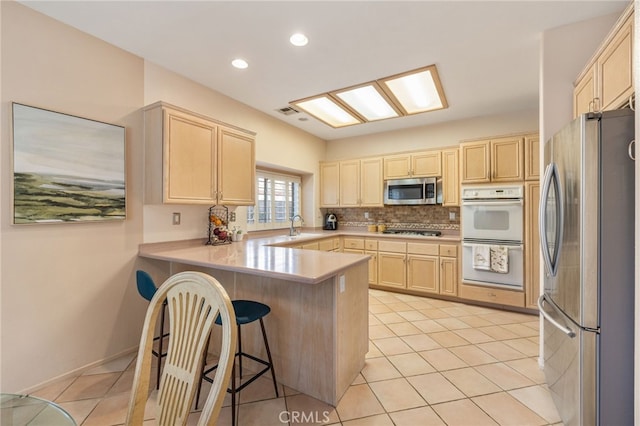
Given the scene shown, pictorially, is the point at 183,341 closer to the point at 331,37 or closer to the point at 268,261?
the point at 268,261

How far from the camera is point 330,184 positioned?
5289mm

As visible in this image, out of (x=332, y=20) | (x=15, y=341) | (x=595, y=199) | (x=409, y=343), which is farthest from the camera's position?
(x=409, y=343)

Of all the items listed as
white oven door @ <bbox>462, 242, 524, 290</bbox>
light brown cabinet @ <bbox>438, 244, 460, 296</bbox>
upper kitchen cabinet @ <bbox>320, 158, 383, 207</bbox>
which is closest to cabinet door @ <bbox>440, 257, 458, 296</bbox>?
light brown cabinet @ <bbox>438, 244, 460, 296</bbox>

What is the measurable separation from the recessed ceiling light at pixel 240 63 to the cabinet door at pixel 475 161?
116 inches

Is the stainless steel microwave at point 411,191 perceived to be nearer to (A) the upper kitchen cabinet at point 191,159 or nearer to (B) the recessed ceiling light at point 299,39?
(A) the upper kitchen cabinet at point 191,159

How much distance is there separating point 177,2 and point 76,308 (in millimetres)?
2373

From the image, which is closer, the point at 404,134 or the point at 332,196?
the point at 404,134

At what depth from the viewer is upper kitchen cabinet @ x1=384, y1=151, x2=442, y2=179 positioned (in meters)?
4.30

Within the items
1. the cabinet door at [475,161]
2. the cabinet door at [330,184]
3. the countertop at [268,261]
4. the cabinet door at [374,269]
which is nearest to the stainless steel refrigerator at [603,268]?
the countertop at [268,261]

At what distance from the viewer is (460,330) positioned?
3037 millimetres

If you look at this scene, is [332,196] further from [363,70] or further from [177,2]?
[177,2]

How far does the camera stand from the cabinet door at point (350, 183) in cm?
499

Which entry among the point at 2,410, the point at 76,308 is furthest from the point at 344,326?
the point at 76,308

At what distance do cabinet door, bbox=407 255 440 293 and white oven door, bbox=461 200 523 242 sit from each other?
0.60 m
